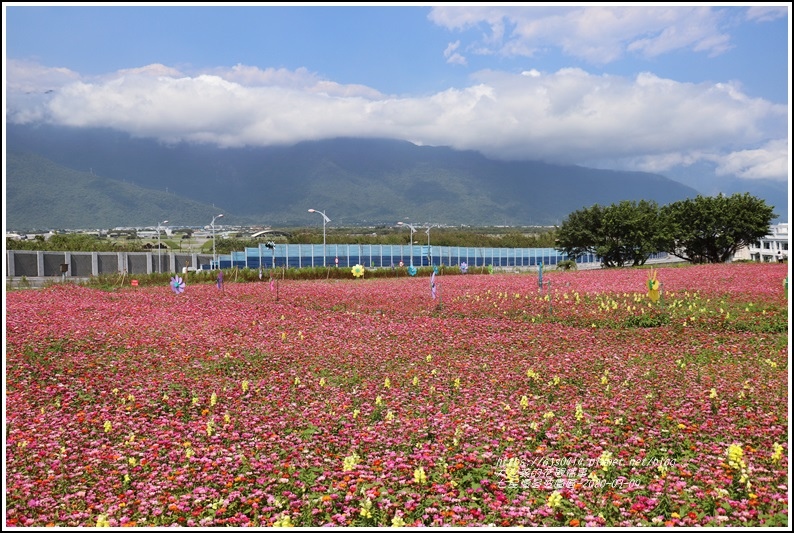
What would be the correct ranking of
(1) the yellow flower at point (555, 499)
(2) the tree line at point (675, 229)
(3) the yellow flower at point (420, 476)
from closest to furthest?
(1) the yellow flower at point (555, 499) → (3) the yellow flower at point (420, 476) → (2) the tree line at point (675, 229)

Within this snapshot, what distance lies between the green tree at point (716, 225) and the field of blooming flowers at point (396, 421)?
1434 inches

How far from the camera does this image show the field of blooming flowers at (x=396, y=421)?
5.88m

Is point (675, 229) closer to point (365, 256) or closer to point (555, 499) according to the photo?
point (365, 256)

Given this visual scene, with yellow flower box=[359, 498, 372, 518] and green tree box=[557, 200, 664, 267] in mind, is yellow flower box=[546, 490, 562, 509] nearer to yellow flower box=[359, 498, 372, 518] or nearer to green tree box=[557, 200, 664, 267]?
yellow flower box=[359, 498, 372, 518]

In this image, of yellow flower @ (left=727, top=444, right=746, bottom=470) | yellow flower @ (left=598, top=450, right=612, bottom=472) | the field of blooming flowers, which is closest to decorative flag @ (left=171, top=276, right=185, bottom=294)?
the field of blooming flowers

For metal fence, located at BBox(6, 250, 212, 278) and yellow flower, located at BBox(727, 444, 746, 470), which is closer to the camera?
yellow flower, located at BBox(727, 444, 746, 470)

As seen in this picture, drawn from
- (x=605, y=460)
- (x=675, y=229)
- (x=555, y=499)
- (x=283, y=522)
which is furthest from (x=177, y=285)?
(x=675, y=229)

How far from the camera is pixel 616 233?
53.3 m

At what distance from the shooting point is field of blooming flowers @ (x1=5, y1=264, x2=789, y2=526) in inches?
231

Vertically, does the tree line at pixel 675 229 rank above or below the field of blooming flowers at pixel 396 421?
above

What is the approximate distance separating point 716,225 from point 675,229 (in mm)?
3012

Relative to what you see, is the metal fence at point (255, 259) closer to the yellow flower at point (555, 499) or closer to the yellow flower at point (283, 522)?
the yellow flower at point (283, 522)

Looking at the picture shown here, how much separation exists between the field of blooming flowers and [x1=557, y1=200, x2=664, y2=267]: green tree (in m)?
35.5

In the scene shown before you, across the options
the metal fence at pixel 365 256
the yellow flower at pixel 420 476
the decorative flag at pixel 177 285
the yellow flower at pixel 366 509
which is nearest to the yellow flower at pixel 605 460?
the yellow flower at pixel 420 476
